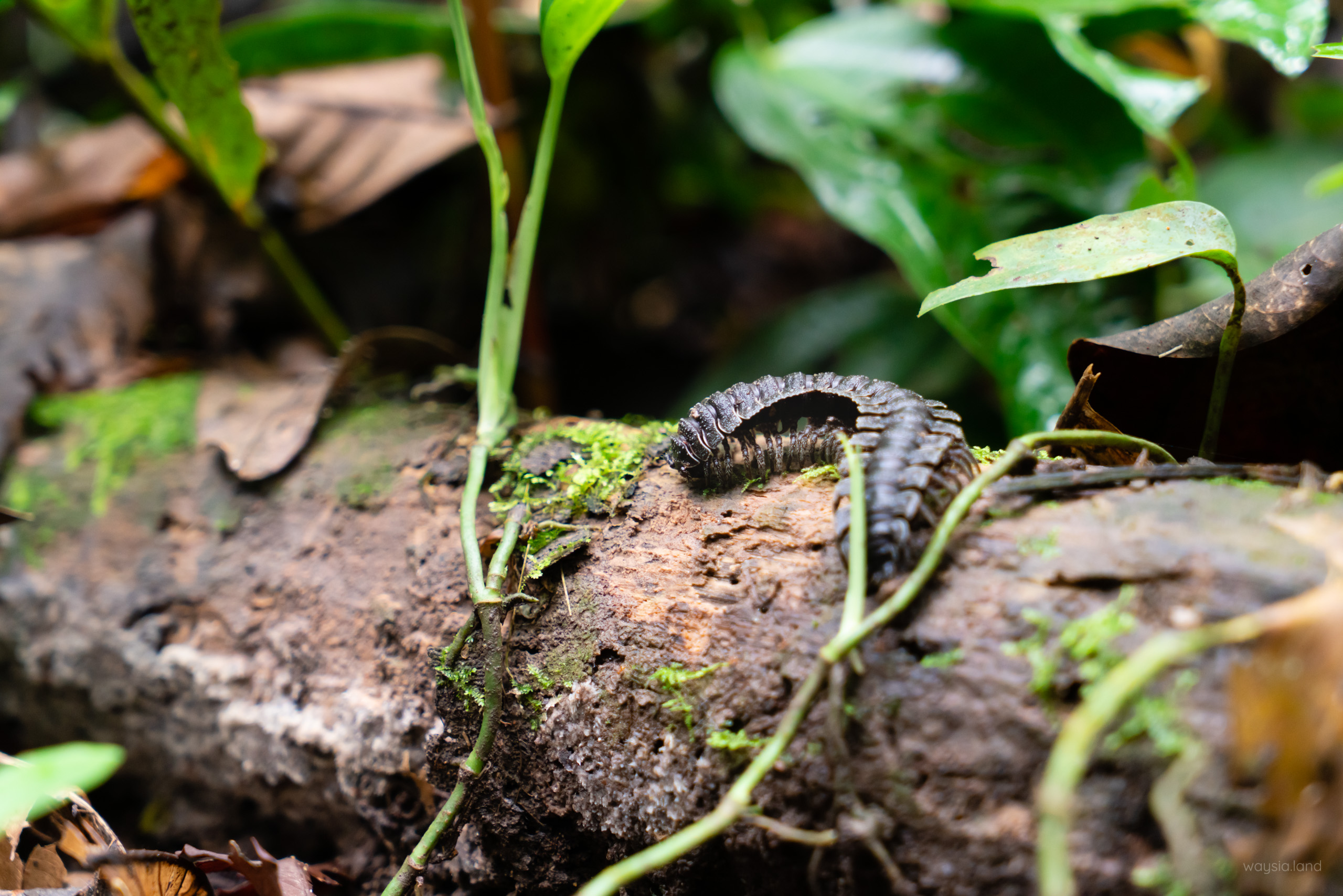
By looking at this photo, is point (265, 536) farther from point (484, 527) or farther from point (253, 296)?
point (253, 296)

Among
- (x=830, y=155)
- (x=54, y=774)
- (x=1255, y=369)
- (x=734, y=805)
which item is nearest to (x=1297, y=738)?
(x=734, y=805)

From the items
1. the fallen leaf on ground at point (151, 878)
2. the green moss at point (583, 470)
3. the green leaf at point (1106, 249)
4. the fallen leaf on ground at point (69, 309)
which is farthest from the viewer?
the fallen leaf on ground at point (69, 309)

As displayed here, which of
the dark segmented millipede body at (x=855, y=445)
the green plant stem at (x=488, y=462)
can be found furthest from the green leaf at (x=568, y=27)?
the dark segmented millipede body at (x=855, y=445)

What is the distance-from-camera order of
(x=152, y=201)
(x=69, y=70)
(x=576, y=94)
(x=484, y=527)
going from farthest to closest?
(x=69, y=70), (x=576, y=94), (x=152, y=201), (x=484, y=527)

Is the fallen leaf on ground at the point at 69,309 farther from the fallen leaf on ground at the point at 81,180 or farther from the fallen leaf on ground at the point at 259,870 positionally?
the fallen leaf on ground at the point at 259,870

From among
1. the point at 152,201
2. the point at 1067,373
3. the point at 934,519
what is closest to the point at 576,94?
the point at 152,201

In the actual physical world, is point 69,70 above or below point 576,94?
above
